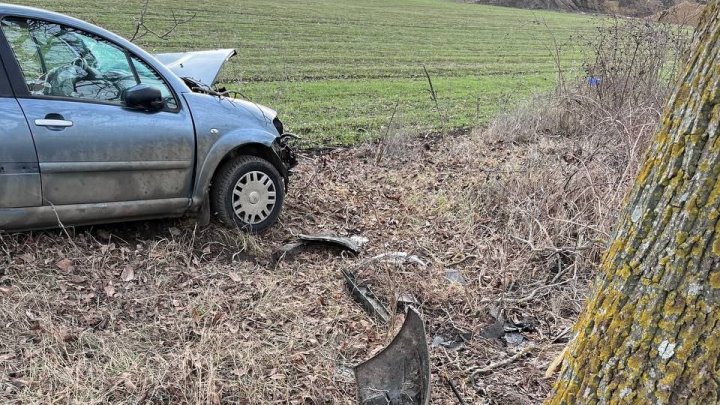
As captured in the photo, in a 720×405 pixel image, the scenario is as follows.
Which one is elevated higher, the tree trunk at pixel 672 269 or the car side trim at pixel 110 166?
the tree trunk at pixel 672 269

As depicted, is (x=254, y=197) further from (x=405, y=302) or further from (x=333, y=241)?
(x=405, y=302)

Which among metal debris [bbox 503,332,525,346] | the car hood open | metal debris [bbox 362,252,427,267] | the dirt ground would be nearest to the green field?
the car hood open

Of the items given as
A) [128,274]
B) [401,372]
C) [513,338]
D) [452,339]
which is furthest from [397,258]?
[128,274]

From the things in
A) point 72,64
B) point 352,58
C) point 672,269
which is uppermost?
point 672,269

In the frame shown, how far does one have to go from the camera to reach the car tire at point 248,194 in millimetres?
5391

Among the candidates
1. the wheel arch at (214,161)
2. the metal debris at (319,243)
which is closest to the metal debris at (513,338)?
the metal debris at (319,243)

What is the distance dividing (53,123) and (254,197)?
1810 millimetres

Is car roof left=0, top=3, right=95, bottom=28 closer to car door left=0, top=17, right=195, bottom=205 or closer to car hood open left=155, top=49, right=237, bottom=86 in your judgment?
car door left=0, top=17, right=195, bottom=205

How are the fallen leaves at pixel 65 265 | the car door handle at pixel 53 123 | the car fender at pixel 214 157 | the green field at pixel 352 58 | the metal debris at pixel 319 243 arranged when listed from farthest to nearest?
the green field at pixel 352 58
the metal debris at pixel 319 243
the car fender at pixel 214 157
the fallen leaves at pixel 65 265
the car door handle at pixel 53 123

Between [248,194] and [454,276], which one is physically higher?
[248,194]

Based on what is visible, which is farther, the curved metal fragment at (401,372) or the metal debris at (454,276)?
the metal debris at (454,276)

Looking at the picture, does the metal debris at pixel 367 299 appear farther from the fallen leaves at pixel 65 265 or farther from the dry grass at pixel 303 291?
the fallen leaves at pixel 65 265

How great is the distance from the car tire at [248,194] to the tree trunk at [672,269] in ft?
12.8

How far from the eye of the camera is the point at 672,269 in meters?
1.84
